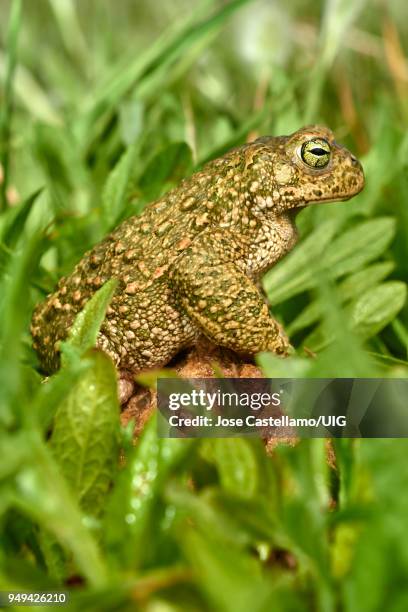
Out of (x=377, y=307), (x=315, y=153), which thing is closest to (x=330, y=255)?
(x=377, y=307)

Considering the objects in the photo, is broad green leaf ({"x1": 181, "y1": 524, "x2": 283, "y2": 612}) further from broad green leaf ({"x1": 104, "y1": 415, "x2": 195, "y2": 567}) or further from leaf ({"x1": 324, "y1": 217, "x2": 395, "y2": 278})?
leaf ({"x1": 324, "y1": 217, "x2": 395, "y2": 278})

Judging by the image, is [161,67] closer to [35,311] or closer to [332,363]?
[35,311]

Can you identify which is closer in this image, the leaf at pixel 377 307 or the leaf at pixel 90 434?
the leaf at pixel 90 434

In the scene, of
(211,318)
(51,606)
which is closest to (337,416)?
(211,318)

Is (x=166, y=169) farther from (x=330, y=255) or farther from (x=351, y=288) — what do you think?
(x=351, y=288)

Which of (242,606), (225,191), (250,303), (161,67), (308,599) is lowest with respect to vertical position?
(308,599)

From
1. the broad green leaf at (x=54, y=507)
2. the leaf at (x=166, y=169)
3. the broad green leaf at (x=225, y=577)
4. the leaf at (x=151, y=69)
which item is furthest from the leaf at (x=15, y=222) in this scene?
the broad green leaf at (x=225, y=577)

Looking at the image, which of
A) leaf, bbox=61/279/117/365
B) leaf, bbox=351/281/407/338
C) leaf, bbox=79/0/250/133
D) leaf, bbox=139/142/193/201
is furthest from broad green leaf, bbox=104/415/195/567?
leaf, bbox=79/0/250/133

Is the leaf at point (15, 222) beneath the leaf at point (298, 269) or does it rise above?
above

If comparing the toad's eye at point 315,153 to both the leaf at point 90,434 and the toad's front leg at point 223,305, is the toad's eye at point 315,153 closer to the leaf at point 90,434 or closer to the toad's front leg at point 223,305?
the toad's front leg at point 223,305
